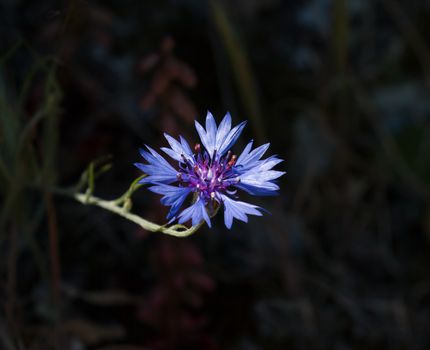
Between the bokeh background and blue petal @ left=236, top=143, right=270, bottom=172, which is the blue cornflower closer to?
blue petal @ left=236, top=143, right=270, bottom=172

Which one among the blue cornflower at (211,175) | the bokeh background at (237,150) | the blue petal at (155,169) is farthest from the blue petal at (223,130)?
the bokeh background at (237,150)

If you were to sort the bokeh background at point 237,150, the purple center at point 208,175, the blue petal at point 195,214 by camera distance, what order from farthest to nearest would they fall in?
the bokeh background at point 237,150, the purple center at point 208,175, the blue petal at point 195,214

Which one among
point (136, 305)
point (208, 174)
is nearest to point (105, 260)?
point (136, 305)

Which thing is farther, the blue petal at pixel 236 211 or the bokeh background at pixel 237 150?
the bokeh background at pixel 237 150

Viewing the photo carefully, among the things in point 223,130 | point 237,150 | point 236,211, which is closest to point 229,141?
point 223,130

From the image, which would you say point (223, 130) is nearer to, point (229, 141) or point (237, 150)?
point (229, 141)

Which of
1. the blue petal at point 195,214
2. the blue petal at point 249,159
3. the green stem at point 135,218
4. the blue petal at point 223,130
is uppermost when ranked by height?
the blue petal at point 223,130

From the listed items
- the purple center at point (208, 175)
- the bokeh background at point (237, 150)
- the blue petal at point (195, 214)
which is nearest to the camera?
the blue petal at point (195, 214)

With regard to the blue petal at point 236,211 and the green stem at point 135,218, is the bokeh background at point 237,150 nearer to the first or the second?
the green stem at point 135,218
